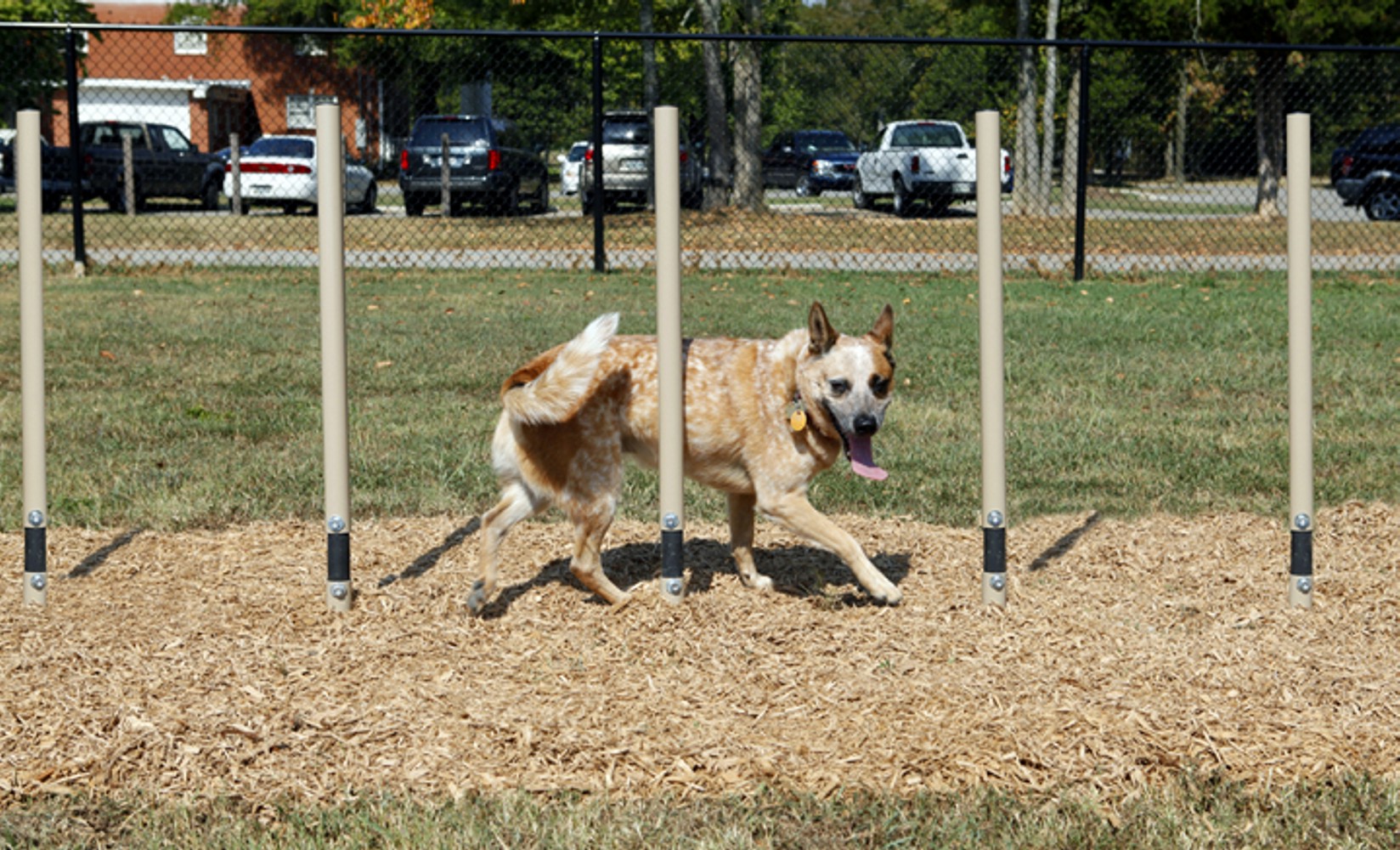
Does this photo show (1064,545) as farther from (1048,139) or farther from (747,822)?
(1048,139)

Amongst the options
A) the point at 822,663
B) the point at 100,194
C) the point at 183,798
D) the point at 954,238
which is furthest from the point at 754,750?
the point at 100,194

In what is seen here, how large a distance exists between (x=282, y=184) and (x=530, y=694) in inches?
954

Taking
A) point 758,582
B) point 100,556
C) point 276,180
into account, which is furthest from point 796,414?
point 276,180

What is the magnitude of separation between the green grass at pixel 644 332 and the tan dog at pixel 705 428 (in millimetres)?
1512

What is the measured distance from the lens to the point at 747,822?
3512 mm

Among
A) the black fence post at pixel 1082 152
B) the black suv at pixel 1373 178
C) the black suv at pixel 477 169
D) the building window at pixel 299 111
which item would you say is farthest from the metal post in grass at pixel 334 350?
the building window at pixel 299 111

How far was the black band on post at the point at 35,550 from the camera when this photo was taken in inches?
194

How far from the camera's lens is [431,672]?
4.37 meters

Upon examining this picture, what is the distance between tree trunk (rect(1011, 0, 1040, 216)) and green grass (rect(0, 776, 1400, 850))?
13.5 metres

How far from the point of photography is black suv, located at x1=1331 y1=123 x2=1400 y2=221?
23062 millimetres

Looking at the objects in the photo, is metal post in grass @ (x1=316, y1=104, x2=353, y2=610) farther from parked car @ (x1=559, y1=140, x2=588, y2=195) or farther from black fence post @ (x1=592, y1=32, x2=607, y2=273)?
parked car @ (x1=559, y1=140, x2=588, y2=195)

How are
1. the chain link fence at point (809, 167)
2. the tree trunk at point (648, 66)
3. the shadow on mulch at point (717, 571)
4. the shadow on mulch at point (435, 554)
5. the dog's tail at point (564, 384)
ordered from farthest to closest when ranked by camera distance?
1. the tree trunk at point (648, 66)
2. the chain link fence at point (809, 167)
3. the shadow on mulch at point (435, 554)
4. the shadow on mulch at point (717, 571)
5. the dog's tail at point (564, 384)

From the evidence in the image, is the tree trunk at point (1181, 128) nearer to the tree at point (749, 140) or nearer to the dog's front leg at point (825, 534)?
the tree at point (749, 140)

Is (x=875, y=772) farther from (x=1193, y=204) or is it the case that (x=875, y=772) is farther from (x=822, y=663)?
(x=1193, y=204)
